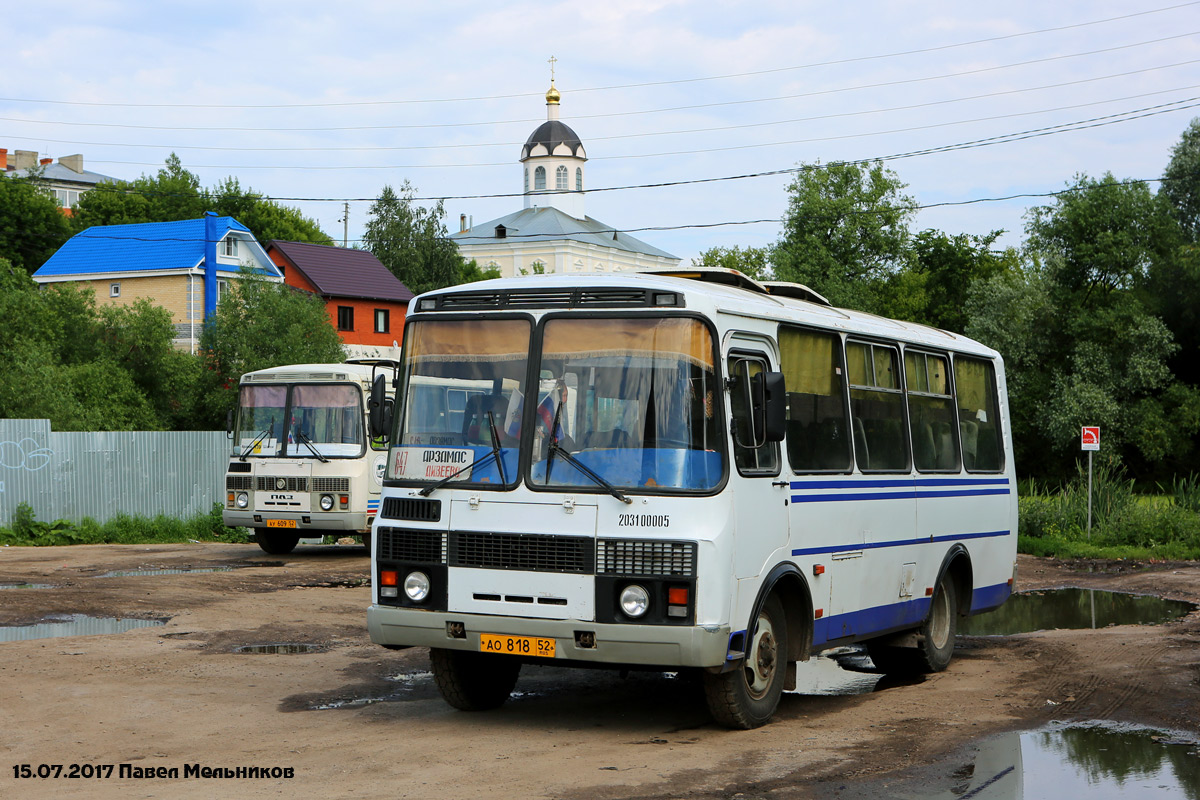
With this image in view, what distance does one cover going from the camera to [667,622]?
7.80 m

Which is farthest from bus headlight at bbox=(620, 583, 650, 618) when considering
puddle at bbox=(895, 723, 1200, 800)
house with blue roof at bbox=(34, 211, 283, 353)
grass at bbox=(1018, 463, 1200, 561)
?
house with blue roof at bbox=(34, 211, 283, 353)

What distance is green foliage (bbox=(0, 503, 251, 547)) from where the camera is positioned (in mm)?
24391

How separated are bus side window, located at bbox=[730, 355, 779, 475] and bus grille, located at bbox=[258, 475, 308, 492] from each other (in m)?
13.3

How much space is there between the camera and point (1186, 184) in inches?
2020

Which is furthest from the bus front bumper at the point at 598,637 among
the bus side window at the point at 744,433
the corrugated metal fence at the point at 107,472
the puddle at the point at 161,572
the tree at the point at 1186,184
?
the tree at the point at 1186,184

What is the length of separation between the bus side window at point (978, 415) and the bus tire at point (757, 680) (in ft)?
13.0

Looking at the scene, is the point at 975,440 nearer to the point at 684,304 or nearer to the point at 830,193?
the point at 684,304

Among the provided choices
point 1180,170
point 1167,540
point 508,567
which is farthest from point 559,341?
point 1180,170

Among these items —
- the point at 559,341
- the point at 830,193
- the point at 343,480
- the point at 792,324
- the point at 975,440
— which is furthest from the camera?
the point at 830,193

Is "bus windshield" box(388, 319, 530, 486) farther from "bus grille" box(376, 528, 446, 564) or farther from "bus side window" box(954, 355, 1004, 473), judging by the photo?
"bus side window" box(954, 355, 1004, 473)

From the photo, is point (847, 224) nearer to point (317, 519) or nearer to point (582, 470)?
A: point (317, 519)

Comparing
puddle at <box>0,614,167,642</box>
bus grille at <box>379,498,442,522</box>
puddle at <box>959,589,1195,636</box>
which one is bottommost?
puddle at <box>959,589,1195,636</box>

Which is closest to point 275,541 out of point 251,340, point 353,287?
point 251,340

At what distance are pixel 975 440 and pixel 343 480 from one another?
11.2m
